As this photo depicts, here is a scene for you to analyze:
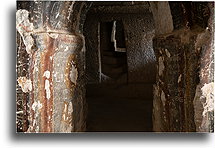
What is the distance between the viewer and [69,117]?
1.78 m

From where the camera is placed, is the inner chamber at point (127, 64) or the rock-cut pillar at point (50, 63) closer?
the rock-cut pillar at point (50, 63)

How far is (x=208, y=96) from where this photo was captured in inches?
63.6

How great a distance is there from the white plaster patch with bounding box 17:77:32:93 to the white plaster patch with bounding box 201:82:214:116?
3.14 feet

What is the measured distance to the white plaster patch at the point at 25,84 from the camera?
1577 mm

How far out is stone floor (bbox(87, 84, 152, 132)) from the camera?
9.69ft

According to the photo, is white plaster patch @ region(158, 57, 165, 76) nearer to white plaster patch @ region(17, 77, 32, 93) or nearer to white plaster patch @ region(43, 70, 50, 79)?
white plaster patch @ region(43, 70, 50, 79)

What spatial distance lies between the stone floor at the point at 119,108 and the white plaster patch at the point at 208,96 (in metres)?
1.08

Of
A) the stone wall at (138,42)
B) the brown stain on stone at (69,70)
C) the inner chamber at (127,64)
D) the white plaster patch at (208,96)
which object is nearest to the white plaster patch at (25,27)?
the brown stain on stone at (69,70)

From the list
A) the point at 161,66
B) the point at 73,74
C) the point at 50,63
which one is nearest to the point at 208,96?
the point at 161,66

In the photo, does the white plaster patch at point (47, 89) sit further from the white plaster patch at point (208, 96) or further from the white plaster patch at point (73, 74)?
the white plaster patch at point (208, 96)

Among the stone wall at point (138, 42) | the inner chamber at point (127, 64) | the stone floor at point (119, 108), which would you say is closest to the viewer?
the stone floor at point (119, 108)

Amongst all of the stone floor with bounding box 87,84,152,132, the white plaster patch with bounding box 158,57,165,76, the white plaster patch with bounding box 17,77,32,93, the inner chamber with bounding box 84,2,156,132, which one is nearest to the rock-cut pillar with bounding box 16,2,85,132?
the white plaster patch with bounding box 17,77,32,93

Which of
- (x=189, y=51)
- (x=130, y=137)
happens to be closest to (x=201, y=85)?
(x=189, y=51)

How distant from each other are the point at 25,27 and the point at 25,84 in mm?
307
